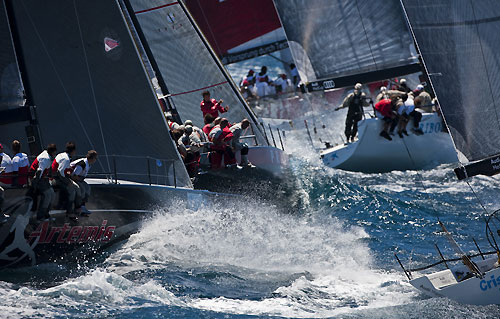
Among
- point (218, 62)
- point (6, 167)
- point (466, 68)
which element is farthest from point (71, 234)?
point (218, 62)

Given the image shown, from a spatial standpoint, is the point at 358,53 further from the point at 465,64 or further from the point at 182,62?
the point at 465,64

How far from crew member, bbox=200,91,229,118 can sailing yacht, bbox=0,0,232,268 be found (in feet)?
8.77

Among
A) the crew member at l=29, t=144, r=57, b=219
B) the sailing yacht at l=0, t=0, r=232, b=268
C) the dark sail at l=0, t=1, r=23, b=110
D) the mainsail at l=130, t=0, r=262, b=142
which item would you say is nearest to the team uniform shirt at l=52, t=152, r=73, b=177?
the crew member at l=29, t=144, r=57, b=219

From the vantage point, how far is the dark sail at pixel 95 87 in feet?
32.4

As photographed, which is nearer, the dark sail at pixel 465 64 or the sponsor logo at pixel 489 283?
the sponsor logo at pixel 489 283

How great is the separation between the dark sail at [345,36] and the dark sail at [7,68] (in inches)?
322

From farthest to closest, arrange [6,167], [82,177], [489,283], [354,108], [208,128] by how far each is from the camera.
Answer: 1. [354,108]
2. [208,128]
3. [6,167]
4. [82,177]
5. [489,283]

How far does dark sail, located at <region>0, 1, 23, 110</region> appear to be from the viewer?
958 cm

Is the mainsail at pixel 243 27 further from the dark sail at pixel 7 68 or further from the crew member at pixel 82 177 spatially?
the crew member at pixel 82 177

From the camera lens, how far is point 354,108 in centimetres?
1473

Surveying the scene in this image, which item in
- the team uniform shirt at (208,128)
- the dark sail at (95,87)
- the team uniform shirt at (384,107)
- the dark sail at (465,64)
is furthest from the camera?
the team uniform shirt at (384,107)

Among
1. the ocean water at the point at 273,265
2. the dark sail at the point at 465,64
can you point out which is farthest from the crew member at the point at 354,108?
the dark sail at the point at 465,64

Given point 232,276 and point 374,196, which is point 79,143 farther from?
point 374,196

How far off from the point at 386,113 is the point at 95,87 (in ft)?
20.7
